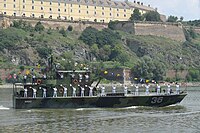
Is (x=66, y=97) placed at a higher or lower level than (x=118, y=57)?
lower

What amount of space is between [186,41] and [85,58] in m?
43.6

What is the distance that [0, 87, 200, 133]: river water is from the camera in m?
42.0

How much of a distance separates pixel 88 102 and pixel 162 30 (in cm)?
12658

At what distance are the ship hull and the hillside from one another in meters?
78.3

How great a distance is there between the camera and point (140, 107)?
57.4m

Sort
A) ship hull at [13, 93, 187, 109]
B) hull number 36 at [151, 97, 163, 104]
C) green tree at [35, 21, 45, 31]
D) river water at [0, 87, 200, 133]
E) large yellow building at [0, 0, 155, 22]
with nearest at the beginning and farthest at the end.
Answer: river water at [0, 87, 200, 133] < ship hull at [13, 93, 187, 109] < hull number 36 at [151, 97, 163, 104] < green tree at [35, 21, 45, 31] < large yellow building at [0, 0, 155, 22]

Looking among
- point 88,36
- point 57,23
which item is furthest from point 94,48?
point 57,23

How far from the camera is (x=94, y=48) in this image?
6171 inches

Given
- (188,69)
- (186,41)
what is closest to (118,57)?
(188,69)

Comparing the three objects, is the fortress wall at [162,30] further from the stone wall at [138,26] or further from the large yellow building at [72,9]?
the large yellow building at [72,9]

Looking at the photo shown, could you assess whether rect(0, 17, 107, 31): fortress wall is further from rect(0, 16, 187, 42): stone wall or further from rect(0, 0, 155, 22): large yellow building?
rect(0, 0, 155, 22): large yellow building

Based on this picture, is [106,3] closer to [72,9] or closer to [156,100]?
[72,9]

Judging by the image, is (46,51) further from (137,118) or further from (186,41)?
(137,118)

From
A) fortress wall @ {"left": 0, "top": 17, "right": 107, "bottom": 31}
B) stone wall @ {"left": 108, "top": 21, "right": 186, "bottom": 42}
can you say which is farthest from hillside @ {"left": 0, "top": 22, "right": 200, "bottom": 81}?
stone wall @ {"left": 108, "top": 21, "right": 186, "bottom": 42}
